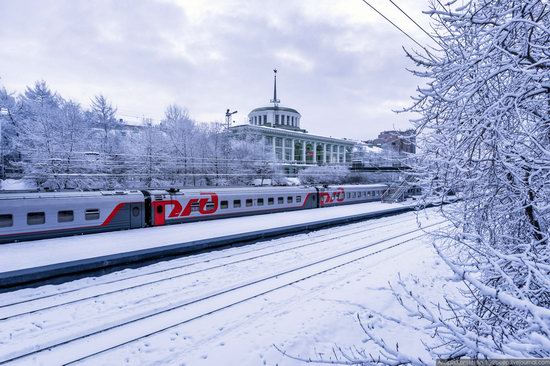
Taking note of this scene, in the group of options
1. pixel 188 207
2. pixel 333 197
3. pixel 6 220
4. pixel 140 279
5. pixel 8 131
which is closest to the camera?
pixel 140 279

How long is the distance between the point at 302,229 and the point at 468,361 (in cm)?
1552

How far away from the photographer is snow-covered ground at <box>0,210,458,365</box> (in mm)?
6148

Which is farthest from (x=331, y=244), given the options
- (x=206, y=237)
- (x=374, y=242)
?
(x=206, y=237)

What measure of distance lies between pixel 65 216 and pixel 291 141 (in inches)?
2347

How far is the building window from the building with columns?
41119mm

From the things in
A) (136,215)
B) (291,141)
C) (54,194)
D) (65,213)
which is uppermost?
(291,141)

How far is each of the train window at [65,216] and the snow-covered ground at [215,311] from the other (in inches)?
204

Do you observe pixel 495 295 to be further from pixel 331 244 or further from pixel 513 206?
pixel 331 244

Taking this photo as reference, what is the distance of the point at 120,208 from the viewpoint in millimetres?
15375

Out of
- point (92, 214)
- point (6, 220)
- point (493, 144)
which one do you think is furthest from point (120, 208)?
point (493, 144)

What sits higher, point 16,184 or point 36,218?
point 16,184

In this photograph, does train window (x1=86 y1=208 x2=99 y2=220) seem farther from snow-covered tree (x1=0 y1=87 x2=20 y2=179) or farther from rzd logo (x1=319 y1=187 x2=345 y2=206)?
snow-covered tree (x1=0 y1=87 x2=20 y2=179)

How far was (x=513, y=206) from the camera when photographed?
4.51 meters

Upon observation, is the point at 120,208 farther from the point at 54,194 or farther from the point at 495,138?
the point at 495,138
